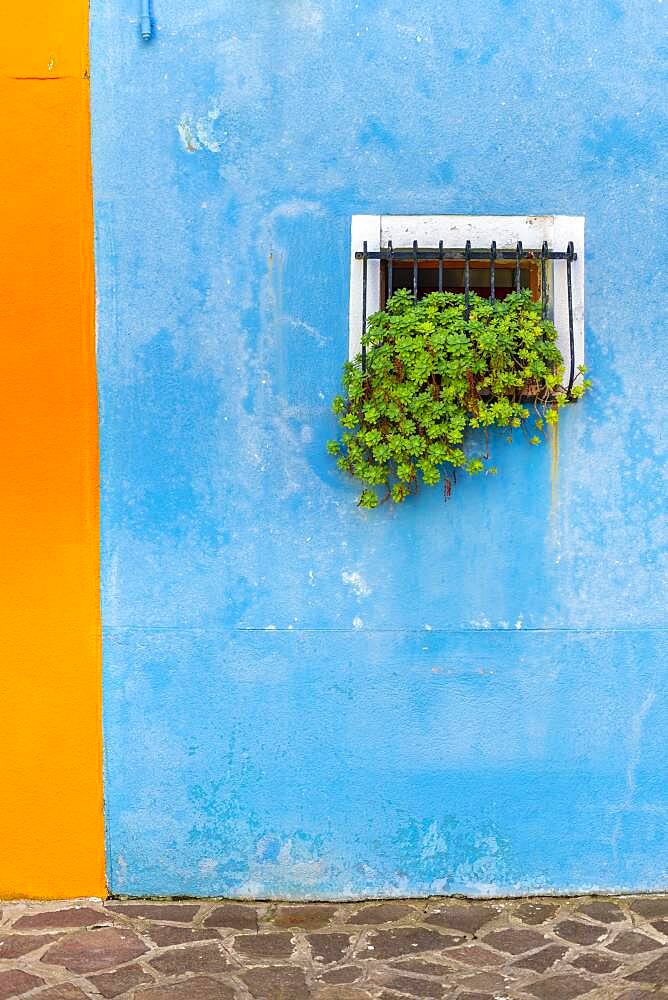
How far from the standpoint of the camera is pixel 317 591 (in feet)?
14.5

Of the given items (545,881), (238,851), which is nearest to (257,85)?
(238,851)

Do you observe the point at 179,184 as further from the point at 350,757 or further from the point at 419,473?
the point at 350,757

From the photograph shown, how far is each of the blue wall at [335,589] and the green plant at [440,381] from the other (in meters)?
0.19

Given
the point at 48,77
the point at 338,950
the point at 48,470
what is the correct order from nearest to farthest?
the point at 338,950 < the point at 48,77 < the point at 48,470

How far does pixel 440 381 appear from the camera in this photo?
166 inches

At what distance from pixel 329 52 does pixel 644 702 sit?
10.2ft

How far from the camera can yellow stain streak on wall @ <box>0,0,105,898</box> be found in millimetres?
4281

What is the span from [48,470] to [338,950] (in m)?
2.31

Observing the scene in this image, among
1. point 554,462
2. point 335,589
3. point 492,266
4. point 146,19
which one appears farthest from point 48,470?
point 554,462

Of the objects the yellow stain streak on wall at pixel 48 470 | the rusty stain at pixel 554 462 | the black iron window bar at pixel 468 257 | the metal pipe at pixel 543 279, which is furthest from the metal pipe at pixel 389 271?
the yellow stain streak on wall at pixel 48 470

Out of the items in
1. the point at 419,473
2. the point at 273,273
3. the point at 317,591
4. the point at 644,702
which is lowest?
the point at 644,702

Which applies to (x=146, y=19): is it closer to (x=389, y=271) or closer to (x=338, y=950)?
(x=389, y=271)

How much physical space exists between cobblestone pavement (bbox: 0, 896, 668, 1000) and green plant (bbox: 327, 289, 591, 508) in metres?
1.79

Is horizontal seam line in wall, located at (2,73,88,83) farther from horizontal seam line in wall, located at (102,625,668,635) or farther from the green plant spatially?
horizontal seam line in wall, located at (102,625,668,635)
